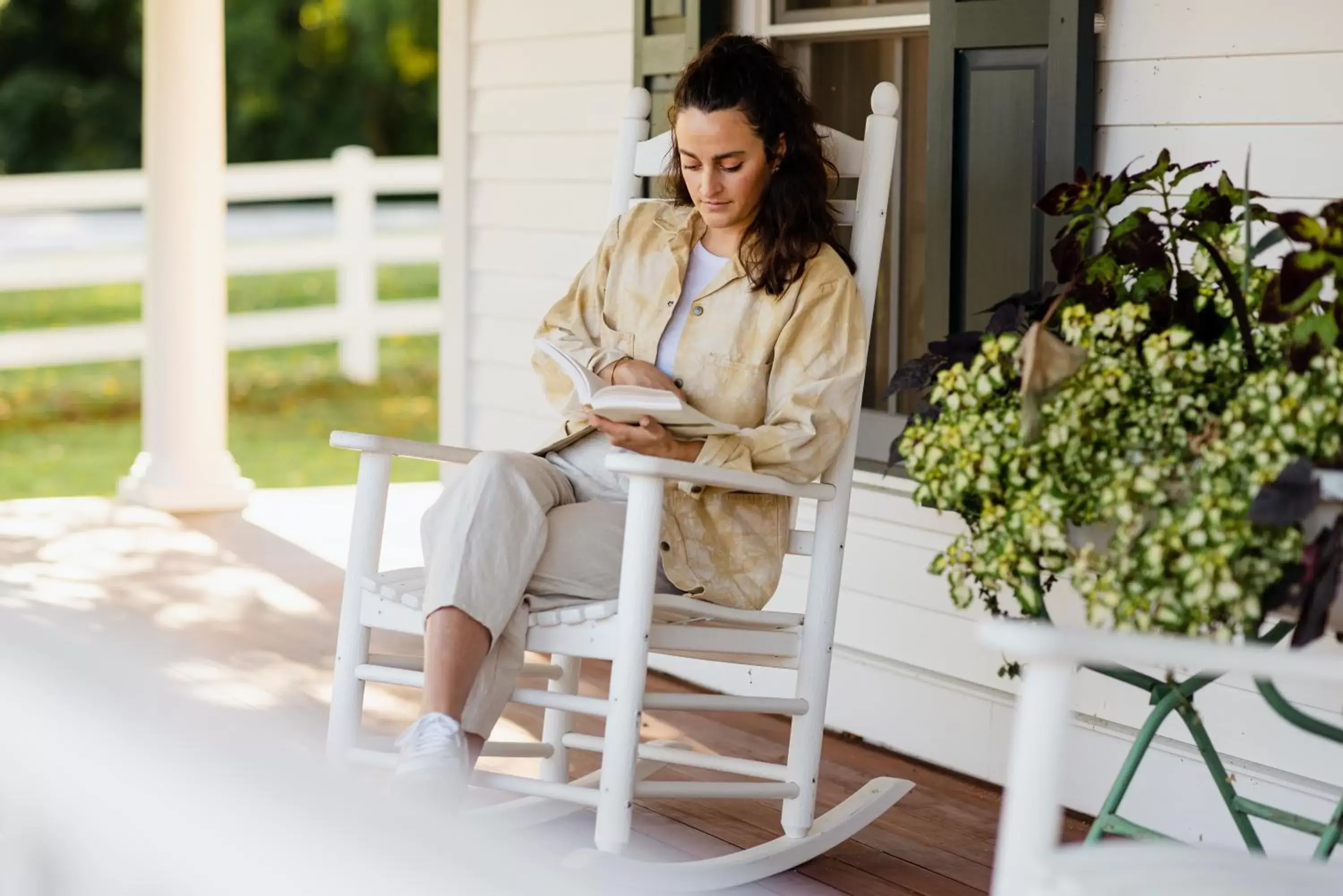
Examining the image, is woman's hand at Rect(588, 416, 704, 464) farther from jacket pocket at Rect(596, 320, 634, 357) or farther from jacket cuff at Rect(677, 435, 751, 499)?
jacket pocket at Rect(596, 320, 634, 357)

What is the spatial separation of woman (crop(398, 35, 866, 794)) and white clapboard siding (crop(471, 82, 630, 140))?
1.36 metres

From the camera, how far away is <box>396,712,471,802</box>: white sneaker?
2.35 metres

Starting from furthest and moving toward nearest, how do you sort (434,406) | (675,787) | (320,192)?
1. (434,406)
2. (320,192)
3. (675,787)

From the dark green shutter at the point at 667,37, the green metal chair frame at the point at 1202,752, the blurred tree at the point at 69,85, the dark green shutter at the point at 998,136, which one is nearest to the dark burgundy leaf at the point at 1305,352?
the green metal chair frame at the point at 1202,752

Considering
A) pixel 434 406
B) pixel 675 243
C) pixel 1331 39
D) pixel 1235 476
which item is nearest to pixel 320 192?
pixel 434 406

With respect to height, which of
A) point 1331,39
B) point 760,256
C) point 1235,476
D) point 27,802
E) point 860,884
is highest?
point 1331,39

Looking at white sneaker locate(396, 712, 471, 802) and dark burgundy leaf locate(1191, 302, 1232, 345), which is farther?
white sneaker locate(396, 712, 471, 802)

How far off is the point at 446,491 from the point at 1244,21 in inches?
58.7

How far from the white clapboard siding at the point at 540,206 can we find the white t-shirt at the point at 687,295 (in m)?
1.42

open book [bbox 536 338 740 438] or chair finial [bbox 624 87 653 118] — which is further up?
chair finial [bbox 624 87 653 118]

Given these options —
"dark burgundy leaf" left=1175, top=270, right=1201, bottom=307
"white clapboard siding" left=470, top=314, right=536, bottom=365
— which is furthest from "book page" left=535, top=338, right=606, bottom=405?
"white clapboard siding" left=470, top=314, right=536, bottom=365

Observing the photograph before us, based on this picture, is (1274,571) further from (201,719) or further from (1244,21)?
(1244,21)

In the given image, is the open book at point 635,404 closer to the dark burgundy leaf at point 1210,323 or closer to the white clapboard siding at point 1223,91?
the dark burgundy leaf at point 1210,323

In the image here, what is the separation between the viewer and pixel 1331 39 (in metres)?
2.64
